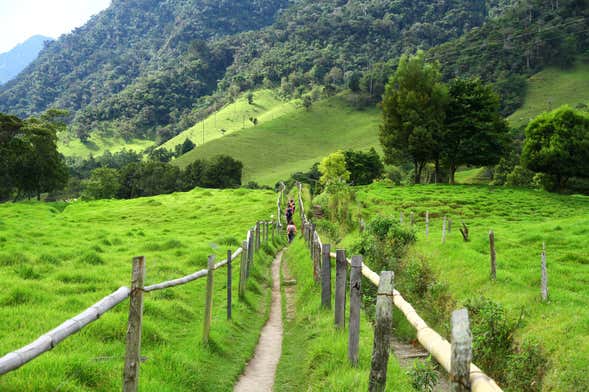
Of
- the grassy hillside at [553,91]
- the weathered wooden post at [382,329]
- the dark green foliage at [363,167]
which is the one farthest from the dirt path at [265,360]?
the grassy hillside at [553,91]

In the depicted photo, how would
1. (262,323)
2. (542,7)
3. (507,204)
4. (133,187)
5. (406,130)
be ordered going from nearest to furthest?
(262,323)
(507,204)
(406,130)
(133,187)
(542,7)

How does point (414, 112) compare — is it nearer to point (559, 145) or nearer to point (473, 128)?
point (473, 128)

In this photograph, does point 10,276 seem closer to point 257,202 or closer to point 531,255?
point 531,255

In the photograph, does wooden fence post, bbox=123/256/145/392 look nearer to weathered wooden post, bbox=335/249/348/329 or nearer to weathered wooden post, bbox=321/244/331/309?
weathered wooden post, bbox=335/249/348/329

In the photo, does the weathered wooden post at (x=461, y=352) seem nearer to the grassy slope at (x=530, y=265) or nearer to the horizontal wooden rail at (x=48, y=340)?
the horizontal wooden rail at (x=48, y=340)

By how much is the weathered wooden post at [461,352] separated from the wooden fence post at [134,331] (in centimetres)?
376

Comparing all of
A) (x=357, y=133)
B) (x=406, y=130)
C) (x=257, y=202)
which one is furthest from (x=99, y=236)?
(x=357, y=133)

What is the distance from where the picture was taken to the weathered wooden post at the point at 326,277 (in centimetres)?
1207

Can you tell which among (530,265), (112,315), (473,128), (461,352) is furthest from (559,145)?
(461,352)

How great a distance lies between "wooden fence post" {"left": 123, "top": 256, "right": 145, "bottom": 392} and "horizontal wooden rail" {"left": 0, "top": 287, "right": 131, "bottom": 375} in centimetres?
27

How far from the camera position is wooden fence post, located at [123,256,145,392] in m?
5.80

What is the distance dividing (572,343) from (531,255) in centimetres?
1028

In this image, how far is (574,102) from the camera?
13062 centimetres

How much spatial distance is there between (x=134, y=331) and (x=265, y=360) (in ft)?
16.2
